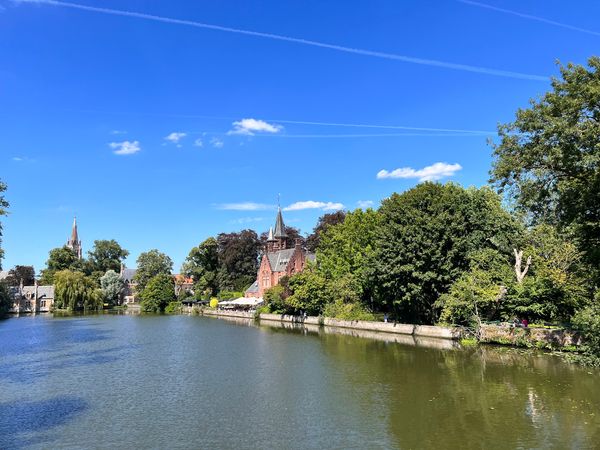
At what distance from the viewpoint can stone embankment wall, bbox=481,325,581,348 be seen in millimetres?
28241

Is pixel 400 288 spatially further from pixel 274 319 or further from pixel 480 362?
pixel 274 319

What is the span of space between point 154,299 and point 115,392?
76.8 meters

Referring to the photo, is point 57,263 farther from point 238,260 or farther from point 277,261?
→ point 277,261

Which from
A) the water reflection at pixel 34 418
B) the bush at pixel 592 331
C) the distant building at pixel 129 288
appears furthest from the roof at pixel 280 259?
the water reflection at pixel 34 418

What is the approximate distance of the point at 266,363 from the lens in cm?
2844

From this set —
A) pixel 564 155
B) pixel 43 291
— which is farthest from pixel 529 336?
pixel 43 291

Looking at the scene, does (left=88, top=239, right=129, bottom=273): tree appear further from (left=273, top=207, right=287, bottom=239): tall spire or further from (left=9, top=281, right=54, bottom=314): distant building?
(left=273, top=207, right=287, bottom=239): tall spire

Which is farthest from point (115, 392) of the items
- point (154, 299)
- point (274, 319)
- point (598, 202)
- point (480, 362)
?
point (154, 299)

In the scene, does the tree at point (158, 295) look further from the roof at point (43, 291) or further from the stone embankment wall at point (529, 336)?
the stone embankment wall at point (529, 336)

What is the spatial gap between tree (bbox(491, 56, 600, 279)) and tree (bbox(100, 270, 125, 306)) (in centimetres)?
9981

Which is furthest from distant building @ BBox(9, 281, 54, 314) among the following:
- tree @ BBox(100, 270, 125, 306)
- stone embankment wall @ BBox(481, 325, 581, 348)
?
stone embankment wall @ BBox(481, 325, 581, 348)

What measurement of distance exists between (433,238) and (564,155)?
18380 mm

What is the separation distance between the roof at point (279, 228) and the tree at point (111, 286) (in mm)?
44572

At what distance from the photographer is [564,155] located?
1958 centimetres
